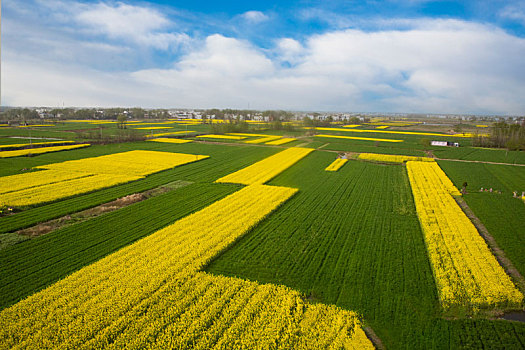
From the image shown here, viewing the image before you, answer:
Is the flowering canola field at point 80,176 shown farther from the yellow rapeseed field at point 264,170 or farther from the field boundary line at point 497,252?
the field boundary line at point 497,252

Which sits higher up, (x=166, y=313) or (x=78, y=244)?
(x=78, y=244)

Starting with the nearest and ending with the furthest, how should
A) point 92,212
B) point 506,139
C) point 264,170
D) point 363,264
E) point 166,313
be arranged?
point 166,313
point 363,264
point 92,212
point 264,170
point 506,139

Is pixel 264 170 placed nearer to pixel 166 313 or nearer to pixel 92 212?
pixel 92 212

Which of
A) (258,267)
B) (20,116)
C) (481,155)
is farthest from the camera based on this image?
(20,116)

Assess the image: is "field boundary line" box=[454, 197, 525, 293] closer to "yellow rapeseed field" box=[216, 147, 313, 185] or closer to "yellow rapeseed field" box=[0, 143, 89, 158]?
"yellow rapeseed field" box=[216, 147, 313, 185]

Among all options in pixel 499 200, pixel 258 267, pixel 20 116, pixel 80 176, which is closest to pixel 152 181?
pixel 80 176

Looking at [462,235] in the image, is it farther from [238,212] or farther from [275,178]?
[275,178]

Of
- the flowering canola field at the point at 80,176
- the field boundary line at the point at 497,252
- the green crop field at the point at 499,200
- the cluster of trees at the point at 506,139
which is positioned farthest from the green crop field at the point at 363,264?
the cluster of trees at the point at 506,139

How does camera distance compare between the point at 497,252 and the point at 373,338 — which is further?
the point at 497,252
